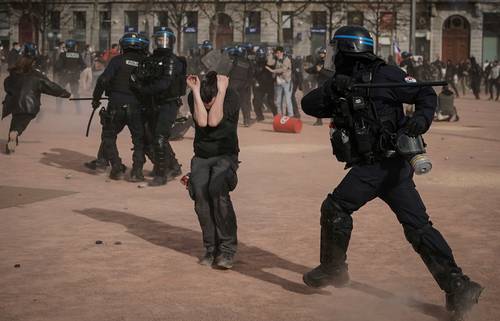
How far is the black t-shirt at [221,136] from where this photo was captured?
23.1ft

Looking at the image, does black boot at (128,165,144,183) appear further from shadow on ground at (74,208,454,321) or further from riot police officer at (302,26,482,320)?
riot police officer at (302,26,482,320)

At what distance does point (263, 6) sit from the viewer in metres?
56.9

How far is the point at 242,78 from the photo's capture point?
66.3 ft

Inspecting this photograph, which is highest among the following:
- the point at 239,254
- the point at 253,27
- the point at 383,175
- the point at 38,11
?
the point at 38,11

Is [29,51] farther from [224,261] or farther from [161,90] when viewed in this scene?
[224,261]

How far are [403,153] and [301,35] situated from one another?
175ft

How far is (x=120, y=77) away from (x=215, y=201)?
185 inches

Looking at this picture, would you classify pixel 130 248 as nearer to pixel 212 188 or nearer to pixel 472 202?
pixel 212 188

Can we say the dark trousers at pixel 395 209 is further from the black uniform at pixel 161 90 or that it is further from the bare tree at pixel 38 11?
the bare tree at pixel 38 11

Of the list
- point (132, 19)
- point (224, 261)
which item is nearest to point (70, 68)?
point (224, 261)

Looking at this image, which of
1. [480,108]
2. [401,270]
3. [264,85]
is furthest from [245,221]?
[480,108]

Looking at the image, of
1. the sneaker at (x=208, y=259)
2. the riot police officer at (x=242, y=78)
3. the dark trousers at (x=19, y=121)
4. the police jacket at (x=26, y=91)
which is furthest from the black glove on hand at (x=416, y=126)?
the riot police officer at (x=242, y=78)

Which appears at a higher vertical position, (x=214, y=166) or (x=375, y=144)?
(x=375, y=144)

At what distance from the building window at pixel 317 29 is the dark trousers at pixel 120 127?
46251 millimetres
